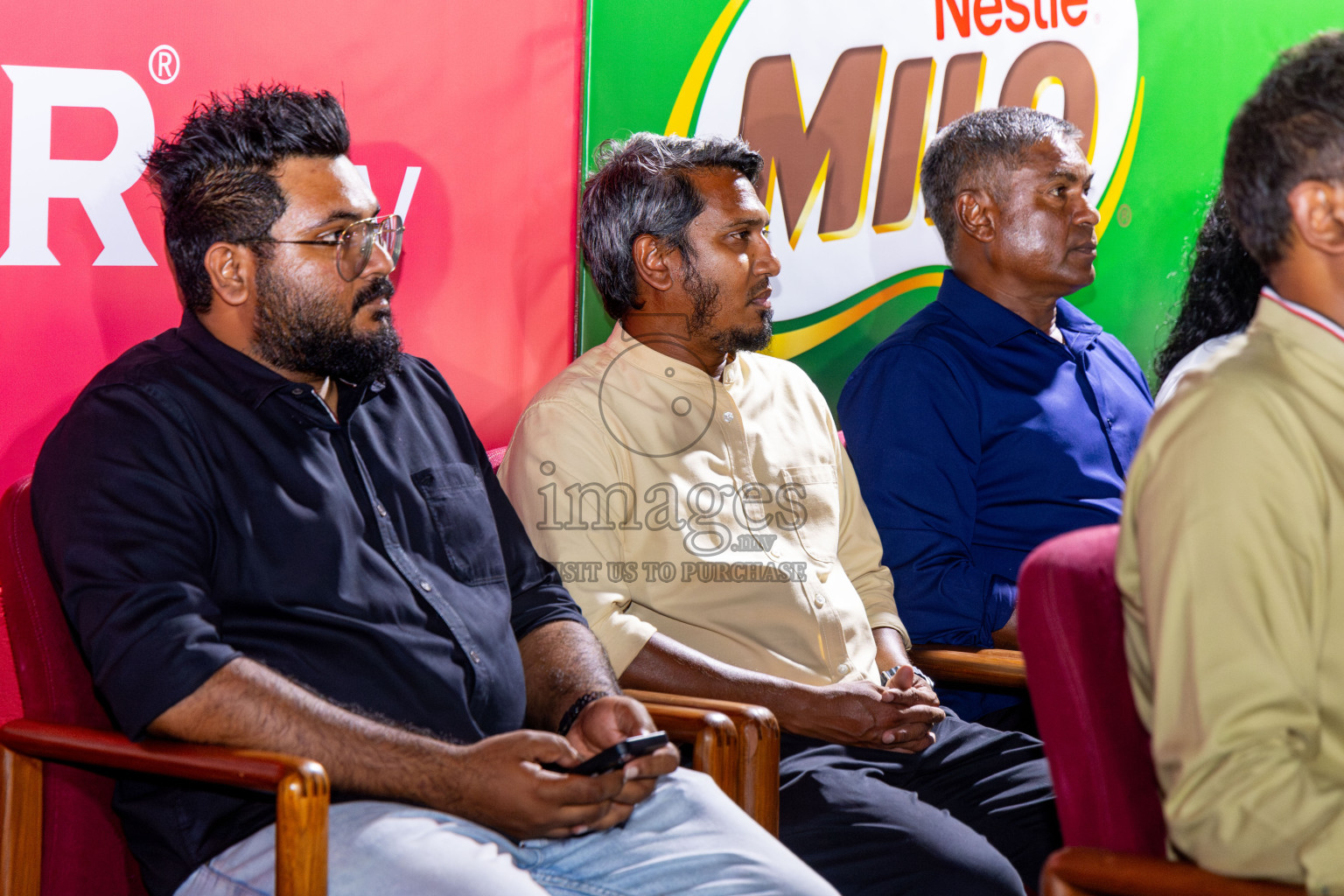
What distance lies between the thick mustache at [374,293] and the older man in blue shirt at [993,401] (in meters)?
1.08

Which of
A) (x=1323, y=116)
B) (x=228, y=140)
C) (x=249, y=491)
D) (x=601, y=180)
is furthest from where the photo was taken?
(x=601, y=180)

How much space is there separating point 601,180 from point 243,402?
114cm

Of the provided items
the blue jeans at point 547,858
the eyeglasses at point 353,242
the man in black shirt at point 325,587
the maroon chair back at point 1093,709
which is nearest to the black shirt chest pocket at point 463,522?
the man in black shirt at point 325,587

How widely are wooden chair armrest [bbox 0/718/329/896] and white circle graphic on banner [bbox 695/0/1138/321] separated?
7.42 ft

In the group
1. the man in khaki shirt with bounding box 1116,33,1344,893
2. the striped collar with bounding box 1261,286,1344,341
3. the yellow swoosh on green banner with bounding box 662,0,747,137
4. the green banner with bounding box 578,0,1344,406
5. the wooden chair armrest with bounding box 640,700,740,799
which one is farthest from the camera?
the yellow swoosh on green banner with bounding box 662,0,747,137

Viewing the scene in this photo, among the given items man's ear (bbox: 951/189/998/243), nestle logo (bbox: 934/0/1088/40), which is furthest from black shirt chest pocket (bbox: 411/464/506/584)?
nestle logo (bbox: 934/0/1088/40)

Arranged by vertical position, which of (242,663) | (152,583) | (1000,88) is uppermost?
(1000,88)

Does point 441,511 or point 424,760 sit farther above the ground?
point 441,511

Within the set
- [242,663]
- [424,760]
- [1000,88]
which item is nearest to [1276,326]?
[424,760]

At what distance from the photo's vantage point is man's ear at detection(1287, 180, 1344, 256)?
1.35 m

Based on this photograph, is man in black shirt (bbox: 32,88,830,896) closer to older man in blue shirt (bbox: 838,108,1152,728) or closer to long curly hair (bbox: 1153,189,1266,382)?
older man in blue shirt (bbox: 838,108,1152,728)

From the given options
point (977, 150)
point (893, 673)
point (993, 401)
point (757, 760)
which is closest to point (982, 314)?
point (993, 401)

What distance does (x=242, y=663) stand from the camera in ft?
5.68

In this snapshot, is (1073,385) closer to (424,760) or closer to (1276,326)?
(1276,326)
